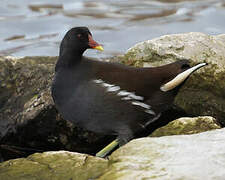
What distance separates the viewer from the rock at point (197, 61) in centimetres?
559

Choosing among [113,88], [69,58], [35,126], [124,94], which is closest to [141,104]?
[124,94]

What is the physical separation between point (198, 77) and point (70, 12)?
6353mm

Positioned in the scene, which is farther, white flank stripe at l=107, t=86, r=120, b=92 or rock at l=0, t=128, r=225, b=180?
white flank stripe at l=107, t=86, r=120, b=92

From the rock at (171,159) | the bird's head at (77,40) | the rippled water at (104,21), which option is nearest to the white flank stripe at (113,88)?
the bird's head at (77,40)

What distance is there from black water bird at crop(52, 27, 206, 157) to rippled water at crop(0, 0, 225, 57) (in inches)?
175

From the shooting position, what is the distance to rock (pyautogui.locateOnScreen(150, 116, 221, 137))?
4.78m

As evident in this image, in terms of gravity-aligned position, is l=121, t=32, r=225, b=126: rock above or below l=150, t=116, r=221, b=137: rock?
above

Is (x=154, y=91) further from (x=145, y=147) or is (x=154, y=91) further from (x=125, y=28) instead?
(x=125, y=28)

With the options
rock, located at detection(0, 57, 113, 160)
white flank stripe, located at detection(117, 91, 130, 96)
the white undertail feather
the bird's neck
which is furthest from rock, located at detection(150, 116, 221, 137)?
the bird's neck

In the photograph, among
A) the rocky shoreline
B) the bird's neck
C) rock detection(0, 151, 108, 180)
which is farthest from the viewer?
the rocky shoreline

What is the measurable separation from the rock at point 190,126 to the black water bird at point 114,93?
0.18 meters

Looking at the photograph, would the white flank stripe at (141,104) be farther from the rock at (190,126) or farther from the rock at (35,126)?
the rock at (35,126)

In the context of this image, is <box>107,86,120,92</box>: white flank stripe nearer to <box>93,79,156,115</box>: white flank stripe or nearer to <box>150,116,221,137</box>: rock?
<box>93,79,156,115</box>: white flank stripe

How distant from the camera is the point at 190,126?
4844mm
